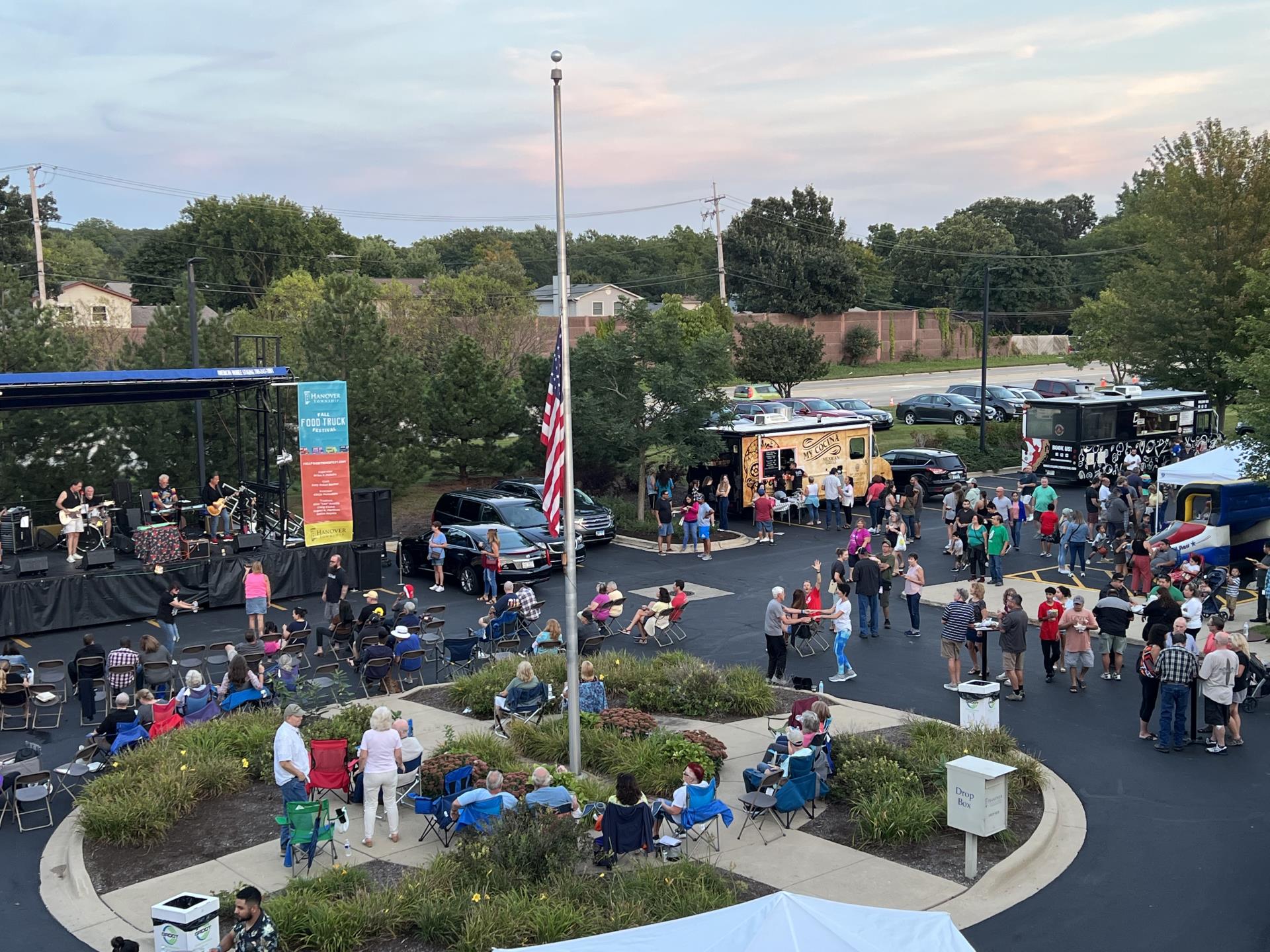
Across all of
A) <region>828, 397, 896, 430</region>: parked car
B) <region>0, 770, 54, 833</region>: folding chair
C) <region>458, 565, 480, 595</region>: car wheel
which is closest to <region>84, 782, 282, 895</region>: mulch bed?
<region>0, 770, 54, 833</region>: folding chair

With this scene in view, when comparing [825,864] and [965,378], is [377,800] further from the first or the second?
[965,378]

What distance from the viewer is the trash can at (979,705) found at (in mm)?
14508

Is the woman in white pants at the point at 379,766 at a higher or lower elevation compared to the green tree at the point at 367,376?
lower

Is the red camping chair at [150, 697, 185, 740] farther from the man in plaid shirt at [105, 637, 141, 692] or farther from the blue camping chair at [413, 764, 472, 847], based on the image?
the blue camping chair at [413, 764, 472, 847]

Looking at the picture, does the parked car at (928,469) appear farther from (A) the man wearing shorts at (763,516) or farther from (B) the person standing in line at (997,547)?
(B) the person standing in line at (997,547)

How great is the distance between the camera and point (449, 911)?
32.7 feet

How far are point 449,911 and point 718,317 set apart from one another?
4805cm

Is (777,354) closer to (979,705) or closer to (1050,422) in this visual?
(1050,422)

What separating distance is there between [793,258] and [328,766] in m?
61.9

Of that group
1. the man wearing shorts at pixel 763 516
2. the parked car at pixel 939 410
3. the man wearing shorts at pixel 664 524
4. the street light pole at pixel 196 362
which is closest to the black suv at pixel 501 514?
the man wearing shorts at pixel 664 524

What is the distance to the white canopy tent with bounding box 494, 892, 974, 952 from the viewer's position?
6.73 metres

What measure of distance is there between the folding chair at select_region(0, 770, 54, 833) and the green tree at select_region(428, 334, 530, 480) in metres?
20.4

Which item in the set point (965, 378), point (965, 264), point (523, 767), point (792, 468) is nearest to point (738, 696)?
point (523, 767)

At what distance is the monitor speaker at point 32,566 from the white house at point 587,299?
68.8 metres
